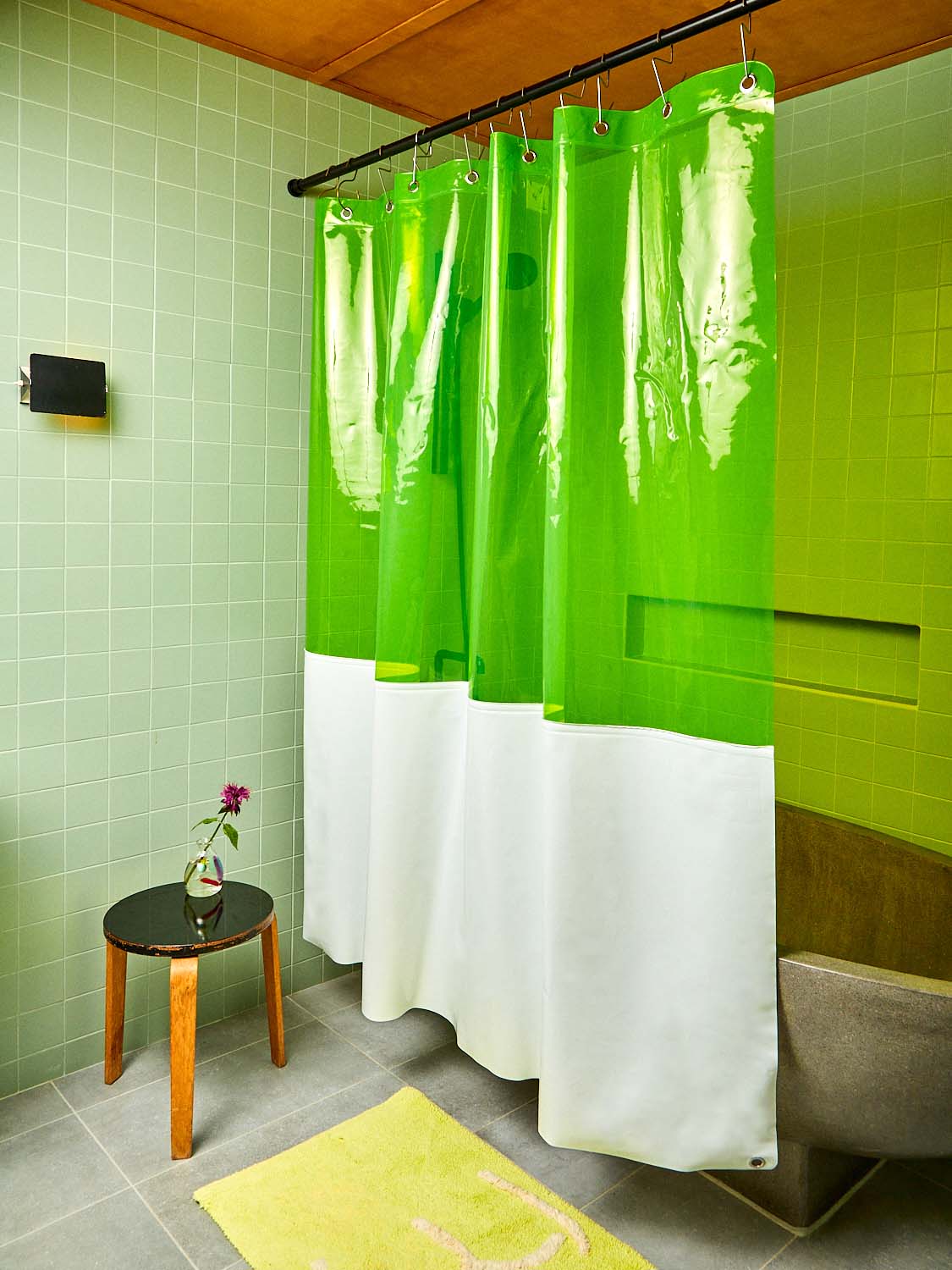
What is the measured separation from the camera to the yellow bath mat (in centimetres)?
168

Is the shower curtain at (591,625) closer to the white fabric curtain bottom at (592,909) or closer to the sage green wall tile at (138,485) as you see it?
the white fabric curtain bottom at (592,909)

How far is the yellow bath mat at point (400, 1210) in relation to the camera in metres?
1.68

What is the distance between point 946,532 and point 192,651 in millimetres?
1842

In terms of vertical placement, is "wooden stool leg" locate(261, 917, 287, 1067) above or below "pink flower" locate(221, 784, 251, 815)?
below

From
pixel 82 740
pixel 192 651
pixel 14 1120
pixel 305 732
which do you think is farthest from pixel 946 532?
pixel 14 1120

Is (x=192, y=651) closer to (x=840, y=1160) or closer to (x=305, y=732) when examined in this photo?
(x=305, y=732)

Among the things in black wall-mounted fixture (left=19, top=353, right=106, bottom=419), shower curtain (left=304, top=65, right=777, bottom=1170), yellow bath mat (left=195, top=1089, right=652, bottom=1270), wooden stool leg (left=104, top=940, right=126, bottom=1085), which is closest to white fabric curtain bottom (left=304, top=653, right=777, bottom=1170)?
shower curtain (left=304, top=65, right=777, bottom=1170)

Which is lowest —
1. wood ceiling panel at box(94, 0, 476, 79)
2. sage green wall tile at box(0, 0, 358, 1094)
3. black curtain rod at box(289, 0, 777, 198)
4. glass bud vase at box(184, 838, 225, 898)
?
glass bud vase at box(184, 838, 225, 898)

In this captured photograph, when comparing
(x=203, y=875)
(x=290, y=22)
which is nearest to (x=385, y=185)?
(x=290, y=22)

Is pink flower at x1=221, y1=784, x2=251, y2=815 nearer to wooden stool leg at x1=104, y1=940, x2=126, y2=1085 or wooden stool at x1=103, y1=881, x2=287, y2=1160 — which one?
wooden stool at x1=103, y1=881, x2=287, y2=1160

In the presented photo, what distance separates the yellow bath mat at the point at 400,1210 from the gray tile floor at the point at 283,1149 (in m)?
0.05

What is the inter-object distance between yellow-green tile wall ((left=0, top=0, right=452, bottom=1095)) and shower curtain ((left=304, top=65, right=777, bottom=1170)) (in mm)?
495

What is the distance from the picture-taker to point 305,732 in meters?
2.38

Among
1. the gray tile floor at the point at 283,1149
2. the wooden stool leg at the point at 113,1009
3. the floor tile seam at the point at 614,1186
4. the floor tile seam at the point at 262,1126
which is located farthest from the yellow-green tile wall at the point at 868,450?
the wooden stool leg at the point at 113,1009
